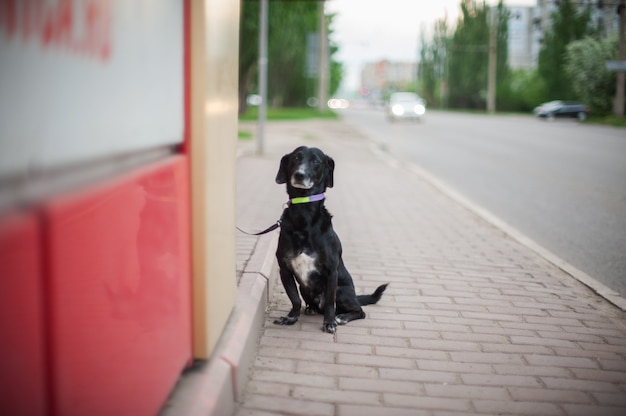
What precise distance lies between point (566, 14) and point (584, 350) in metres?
58.6

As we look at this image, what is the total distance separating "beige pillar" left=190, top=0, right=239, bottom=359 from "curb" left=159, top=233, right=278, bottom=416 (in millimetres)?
90

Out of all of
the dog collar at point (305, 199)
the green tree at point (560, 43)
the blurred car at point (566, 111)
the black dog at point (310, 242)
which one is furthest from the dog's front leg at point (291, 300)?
the green tree at point (560, 43)

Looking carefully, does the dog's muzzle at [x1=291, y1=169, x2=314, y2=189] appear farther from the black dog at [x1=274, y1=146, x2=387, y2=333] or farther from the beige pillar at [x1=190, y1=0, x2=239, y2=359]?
the beige pillar at [x1=190, y1=0, x2=239, y2=359]

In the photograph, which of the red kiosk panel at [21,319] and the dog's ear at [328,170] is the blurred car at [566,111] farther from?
the red kiosk panel at [21,319]

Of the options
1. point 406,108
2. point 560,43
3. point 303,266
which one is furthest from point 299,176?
point 560,43

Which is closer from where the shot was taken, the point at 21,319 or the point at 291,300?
the point at 21,319

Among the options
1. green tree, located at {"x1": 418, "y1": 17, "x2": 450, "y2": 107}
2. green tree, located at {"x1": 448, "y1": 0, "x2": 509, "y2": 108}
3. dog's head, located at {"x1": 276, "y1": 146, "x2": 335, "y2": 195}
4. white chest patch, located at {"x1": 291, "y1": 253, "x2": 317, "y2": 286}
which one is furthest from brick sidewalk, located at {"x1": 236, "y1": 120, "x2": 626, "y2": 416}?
green tree, located at {"x1": 418, "y1": 17, "x2": 450, "y2": 107}

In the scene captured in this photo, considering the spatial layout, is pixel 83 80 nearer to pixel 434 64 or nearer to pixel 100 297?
pixel 100 297

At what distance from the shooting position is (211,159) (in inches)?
118

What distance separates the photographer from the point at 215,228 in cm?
315

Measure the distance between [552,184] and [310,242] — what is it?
989 cm

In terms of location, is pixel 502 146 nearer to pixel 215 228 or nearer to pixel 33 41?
pixel 215 228

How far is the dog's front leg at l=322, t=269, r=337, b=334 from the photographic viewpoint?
429 centimetres

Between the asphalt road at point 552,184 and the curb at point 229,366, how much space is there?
11.3 ft
